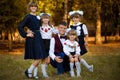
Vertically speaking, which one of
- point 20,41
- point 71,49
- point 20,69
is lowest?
point 20,41

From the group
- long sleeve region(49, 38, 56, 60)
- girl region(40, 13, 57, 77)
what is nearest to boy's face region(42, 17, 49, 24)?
girl region(40, 13, 57, 77)

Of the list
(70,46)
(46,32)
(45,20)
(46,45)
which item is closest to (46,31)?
(46,32)

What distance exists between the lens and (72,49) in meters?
10.1

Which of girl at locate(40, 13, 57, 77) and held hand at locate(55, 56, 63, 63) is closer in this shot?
girl at locate(40, 13, 57, 77)

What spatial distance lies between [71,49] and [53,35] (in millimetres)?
589

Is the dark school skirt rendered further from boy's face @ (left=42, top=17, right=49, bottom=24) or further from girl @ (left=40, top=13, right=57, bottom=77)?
boy's face @ (left=42, top=17, right=49, bottom=24)

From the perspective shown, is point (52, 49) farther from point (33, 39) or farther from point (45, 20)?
point (45, 20)

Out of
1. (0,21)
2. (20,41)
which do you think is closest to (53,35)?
(0,21)

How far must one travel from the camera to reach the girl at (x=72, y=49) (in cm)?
995

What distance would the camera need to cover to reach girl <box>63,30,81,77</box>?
9.95 meters

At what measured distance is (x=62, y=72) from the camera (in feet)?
34.1

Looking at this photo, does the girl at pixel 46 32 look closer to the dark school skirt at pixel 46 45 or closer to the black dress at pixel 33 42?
the dark school skirt at pixel 46 45

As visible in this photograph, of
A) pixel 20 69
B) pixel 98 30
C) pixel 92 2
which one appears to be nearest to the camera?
pixel 20 69

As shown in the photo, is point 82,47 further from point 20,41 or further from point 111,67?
point 20,41
